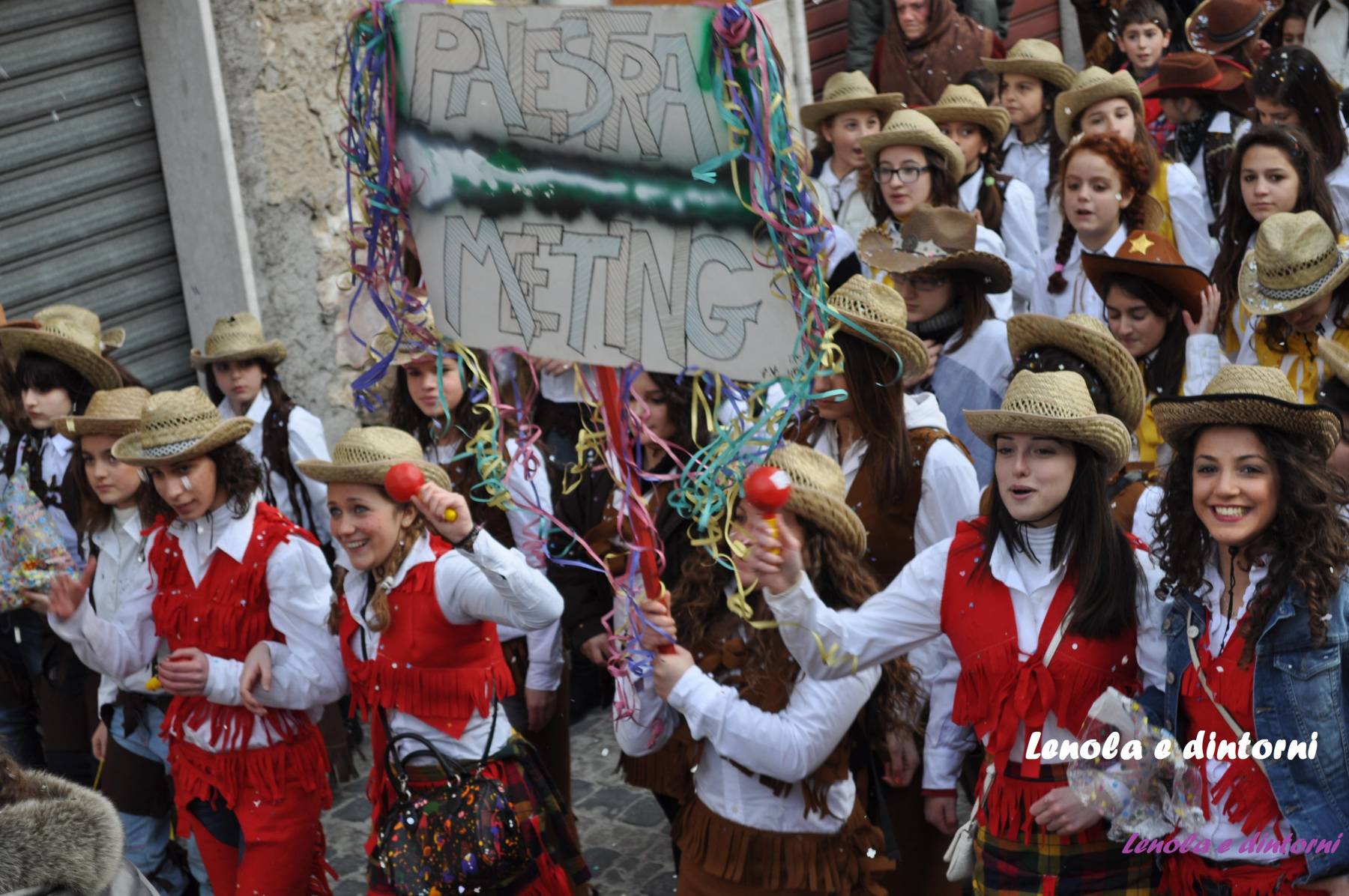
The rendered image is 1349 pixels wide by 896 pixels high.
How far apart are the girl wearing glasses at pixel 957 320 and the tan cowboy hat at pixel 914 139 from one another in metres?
1.03

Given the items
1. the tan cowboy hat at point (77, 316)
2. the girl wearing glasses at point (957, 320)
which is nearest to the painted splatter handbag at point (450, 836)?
the girl wearing glasses at point (957, 320)

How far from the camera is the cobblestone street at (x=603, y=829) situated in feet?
17.7

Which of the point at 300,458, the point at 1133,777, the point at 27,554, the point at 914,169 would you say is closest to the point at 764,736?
the point at 1133,777

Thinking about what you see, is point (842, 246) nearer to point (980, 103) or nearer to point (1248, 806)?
point (980, 103)

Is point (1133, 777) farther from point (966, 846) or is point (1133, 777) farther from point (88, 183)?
point (88, 183)

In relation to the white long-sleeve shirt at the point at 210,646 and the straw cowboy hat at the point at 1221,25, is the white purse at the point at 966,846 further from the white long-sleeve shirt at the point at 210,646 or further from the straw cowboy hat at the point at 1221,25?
the straw cowboy hat at the point at 1221,25

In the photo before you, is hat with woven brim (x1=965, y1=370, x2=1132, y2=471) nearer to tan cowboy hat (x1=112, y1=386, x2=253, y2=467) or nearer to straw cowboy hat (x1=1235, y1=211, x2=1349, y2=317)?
straw cowboy hat (x1=1235, y1=211, x2=1349, y2=317)

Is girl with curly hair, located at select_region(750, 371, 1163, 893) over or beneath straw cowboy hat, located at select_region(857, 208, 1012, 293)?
beneath

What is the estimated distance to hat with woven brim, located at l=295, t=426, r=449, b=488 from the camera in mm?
4199

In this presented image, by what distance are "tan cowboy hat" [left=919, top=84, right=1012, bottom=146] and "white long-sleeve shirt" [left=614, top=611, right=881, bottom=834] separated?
176 inches

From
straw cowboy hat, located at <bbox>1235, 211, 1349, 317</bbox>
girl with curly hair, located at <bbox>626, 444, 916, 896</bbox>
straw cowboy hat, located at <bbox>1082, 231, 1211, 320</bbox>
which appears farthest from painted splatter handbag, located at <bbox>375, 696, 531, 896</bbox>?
straw cowboy hat, located at <bbox>1235, 211, 1349, 317</bbox>

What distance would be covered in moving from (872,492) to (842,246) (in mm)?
2622

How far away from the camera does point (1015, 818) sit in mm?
3441

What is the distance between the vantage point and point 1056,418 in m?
3.42
